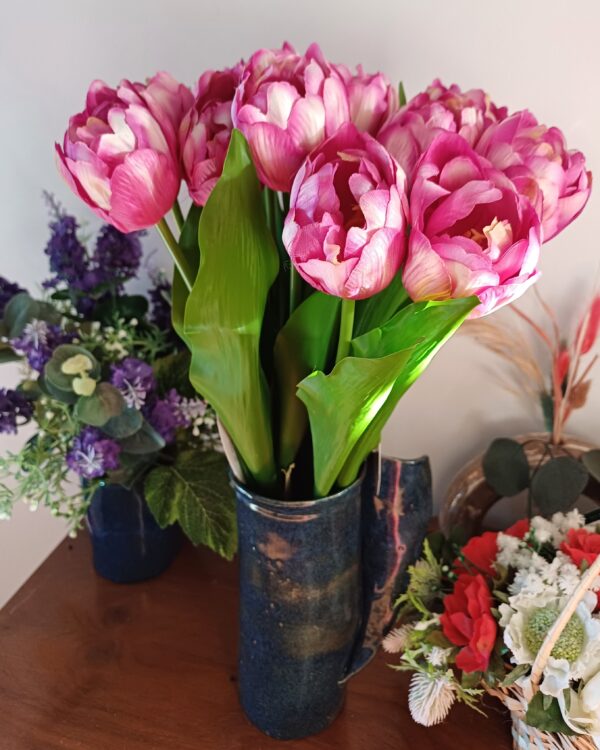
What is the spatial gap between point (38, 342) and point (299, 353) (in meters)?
0.26

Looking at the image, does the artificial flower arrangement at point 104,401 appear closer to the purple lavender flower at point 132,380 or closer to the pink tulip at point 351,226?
the purple lavender flower at point 132,380

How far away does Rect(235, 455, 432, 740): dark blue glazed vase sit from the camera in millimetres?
532

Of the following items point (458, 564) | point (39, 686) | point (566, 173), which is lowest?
point (39, 686)

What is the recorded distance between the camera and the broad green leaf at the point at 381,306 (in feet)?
1.56

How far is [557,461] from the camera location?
718 mm

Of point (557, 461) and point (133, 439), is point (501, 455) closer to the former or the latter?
point (557, 461)

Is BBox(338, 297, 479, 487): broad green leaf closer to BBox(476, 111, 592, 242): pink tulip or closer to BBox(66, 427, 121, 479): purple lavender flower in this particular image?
BBox(476, 111, 592, 242): pink tulip

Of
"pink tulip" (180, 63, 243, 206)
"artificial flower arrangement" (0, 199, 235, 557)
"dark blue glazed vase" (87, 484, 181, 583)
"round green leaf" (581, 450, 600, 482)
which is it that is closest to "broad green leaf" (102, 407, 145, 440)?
"artificial flower arrangement" (0, 199, 235, 557)

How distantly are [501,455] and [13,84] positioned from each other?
2.25ft

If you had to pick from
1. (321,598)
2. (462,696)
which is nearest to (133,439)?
(321,598)

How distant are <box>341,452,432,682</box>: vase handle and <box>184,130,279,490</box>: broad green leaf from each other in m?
0.14

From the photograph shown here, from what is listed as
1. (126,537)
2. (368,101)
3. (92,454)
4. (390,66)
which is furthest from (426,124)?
(126,537)

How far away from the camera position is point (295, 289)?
50cm

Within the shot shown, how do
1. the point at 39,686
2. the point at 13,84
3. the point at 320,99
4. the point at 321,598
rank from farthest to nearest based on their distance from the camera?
the point at 13,84, the point at 39,686, the point at 321,598, the point at 320,99
